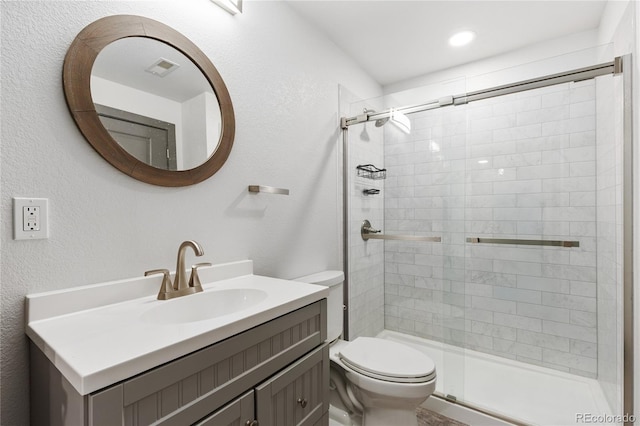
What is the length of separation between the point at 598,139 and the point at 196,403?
7.99ft

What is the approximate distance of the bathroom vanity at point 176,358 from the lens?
610 millimetres

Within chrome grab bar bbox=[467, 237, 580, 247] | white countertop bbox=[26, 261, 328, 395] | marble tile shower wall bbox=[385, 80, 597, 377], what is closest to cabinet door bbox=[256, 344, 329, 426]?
white countertop bbox=[26, 261, 328, 395]

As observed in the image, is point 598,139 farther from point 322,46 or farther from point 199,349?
point 199,349

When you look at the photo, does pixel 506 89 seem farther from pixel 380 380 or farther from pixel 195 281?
pixel 195 281

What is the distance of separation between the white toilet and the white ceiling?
5.47ft

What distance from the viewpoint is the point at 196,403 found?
724 millimetres

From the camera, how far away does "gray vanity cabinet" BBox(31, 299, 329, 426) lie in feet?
2.02

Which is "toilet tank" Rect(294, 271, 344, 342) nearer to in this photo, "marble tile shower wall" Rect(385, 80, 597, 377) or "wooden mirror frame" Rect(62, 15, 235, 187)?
"marble tile shower wall" Rect(385, 80, 597, 377)

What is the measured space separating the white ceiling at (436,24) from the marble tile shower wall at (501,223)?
46cm

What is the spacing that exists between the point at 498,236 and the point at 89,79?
2.44 meters

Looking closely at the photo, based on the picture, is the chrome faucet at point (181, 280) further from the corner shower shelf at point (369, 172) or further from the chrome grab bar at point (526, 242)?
the chrome grab bar at point (526, 242)

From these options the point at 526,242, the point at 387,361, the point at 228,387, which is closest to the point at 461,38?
the point at 526,242

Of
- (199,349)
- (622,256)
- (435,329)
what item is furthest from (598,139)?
(199,349)

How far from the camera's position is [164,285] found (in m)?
1.08
